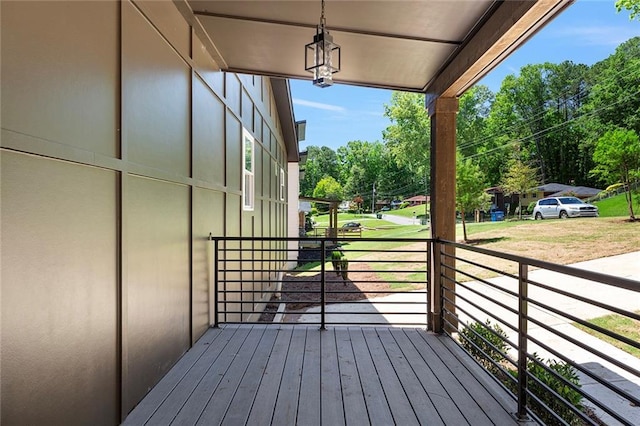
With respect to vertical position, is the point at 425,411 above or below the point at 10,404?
below

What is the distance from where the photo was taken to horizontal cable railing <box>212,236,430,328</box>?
365 centimetres

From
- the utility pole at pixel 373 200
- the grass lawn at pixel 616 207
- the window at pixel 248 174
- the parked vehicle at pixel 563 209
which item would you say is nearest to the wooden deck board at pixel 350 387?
the window at pixel 248 174

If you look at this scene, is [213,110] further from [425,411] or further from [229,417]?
[425,411]

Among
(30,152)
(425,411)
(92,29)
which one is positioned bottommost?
(425,411)

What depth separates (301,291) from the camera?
4055 millimetres

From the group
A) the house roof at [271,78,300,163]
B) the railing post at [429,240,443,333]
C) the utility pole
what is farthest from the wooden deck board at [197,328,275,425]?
the utility pole

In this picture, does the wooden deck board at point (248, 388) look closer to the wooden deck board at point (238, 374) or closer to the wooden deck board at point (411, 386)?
the wooden deck board at point (238, 374)

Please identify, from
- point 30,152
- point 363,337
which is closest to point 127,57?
point 30,152

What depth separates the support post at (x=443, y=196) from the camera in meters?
3.58

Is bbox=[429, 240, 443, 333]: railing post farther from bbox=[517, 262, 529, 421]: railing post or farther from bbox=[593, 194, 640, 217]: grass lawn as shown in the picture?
bbox=[593, 194, 640, 217]: grass lawn

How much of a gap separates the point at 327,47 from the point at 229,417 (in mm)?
2305

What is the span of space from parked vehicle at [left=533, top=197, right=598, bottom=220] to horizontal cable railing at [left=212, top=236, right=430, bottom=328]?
42.3 feet

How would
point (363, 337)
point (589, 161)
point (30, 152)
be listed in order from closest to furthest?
1. point (30, 152)
2. point (363, 337)
3. point (589, 161)

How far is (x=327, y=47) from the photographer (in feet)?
8.02
